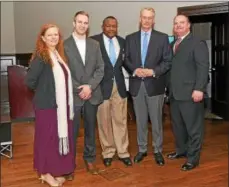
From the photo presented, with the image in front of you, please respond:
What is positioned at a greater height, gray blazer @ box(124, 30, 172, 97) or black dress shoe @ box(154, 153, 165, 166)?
gray blazer @ box(124, 30, 172, 97)

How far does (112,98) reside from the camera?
11.6ft

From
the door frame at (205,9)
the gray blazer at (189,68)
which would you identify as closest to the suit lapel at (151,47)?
the gray blazer at (189,68)

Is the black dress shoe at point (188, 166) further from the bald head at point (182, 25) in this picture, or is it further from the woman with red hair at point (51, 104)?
the bald head at point (182, 25)

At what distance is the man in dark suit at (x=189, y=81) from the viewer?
3338mm

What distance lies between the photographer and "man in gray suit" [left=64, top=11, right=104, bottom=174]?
3168 millimetres

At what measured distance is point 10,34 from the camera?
747 cm

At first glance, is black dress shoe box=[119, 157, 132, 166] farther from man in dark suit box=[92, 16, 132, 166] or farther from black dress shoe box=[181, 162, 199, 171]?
black dress shoe box=[181, 162, 199, 171]

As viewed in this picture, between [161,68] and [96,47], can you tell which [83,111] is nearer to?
[96,47]

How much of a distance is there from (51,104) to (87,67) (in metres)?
0.48

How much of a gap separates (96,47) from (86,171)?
3.88 feet

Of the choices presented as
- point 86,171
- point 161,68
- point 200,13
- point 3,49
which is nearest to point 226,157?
point 161,68

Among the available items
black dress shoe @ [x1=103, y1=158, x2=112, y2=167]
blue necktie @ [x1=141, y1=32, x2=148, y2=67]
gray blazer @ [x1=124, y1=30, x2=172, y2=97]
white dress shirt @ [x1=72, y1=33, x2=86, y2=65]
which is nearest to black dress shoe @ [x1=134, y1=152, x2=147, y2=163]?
black dress shoe @ [x1=103, y1=158, x2=112, y2=167]

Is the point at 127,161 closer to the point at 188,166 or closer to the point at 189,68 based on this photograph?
the point at 188,166

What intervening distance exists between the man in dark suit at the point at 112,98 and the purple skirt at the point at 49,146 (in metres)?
→ 0.52
